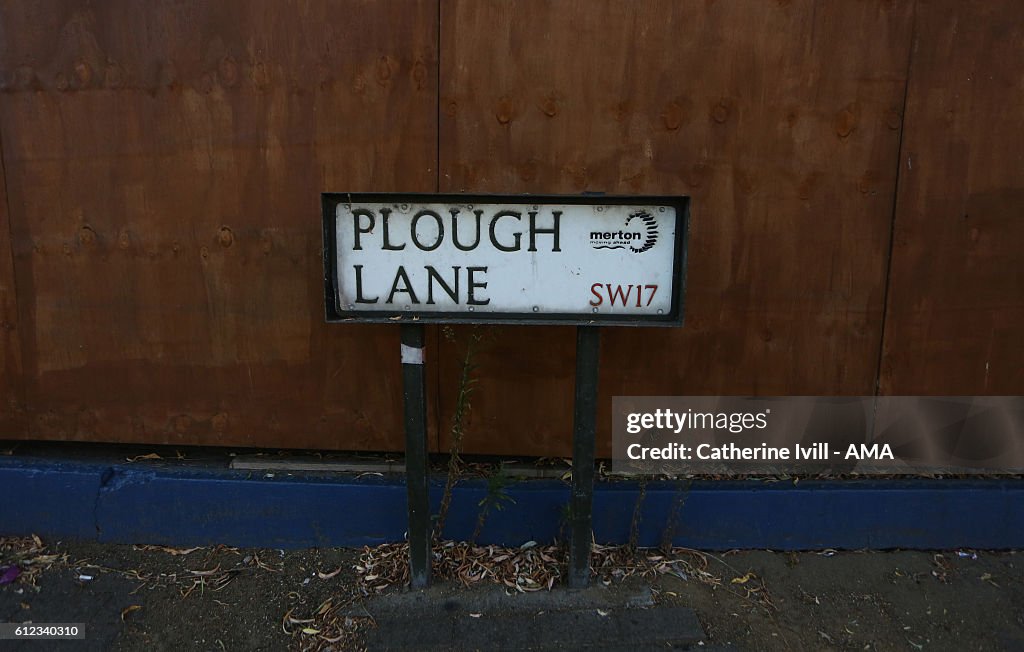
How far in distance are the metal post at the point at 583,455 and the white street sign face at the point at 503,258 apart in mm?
137

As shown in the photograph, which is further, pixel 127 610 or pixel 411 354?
pixel 127 610

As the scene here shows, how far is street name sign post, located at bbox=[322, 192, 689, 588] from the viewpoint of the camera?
2.29 m

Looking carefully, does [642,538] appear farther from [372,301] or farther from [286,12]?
[286,12]

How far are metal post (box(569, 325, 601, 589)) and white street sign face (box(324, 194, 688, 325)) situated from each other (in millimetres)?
137

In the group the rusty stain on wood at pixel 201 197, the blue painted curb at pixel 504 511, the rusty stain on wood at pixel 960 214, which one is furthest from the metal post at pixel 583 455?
the rusty stain on wood at pixel 960 214

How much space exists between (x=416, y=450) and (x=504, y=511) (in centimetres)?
58

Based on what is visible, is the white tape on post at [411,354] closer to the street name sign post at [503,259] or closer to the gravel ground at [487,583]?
the street name sign post at [503,259]

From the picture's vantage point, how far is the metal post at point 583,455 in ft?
7.98

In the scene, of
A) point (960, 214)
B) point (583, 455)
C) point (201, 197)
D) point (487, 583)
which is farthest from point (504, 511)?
point (960, 214)

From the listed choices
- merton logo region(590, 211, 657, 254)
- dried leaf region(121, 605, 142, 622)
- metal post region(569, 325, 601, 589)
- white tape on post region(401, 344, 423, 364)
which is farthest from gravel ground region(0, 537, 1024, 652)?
merton logo region(590, 211, 657, 254)

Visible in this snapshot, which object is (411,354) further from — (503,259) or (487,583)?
(487,583)

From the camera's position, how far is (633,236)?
2.29 metres

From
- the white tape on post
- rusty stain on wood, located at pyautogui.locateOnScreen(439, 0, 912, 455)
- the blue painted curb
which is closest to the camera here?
the white tape on post

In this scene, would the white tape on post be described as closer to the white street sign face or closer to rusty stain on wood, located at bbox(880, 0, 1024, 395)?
the white street sign face
